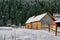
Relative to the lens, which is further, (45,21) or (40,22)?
(45,21)

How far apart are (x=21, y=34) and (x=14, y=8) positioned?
30.7 metres

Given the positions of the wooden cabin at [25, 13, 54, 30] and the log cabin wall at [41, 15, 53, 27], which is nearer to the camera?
the wooden cabin at [25, 13, 54, 30]

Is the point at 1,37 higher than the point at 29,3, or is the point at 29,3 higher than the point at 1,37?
the point at 29,3

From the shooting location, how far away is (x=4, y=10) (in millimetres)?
31469

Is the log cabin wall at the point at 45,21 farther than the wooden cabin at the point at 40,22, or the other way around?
the log cabin wall at the point at 45,21

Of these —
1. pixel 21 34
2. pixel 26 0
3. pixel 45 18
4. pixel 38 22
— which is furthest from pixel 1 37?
pixel 26 0

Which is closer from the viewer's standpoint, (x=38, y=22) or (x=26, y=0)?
(x=38, y=22)

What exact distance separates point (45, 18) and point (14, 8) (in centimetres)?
1434

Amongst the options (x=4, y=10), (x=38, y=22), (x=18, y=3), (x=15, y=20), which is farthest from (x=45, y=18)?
(x=18, y=3)

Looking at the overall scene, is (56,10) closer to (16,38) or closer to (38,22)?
(38,22)

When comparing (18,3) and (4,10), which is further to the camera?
(18,3)

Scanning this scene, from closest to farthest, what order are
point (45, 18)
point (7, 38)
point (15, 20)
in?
point (7, 38)
point (45, 18)
point (15, 20)

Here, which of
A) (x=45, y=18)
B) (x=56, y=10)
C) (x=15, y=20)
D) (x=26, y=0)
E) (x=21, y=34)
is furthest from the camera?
(x=26, y=0)

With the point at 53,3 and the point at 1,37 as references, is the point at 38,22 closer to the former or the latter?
the point at 1,37
